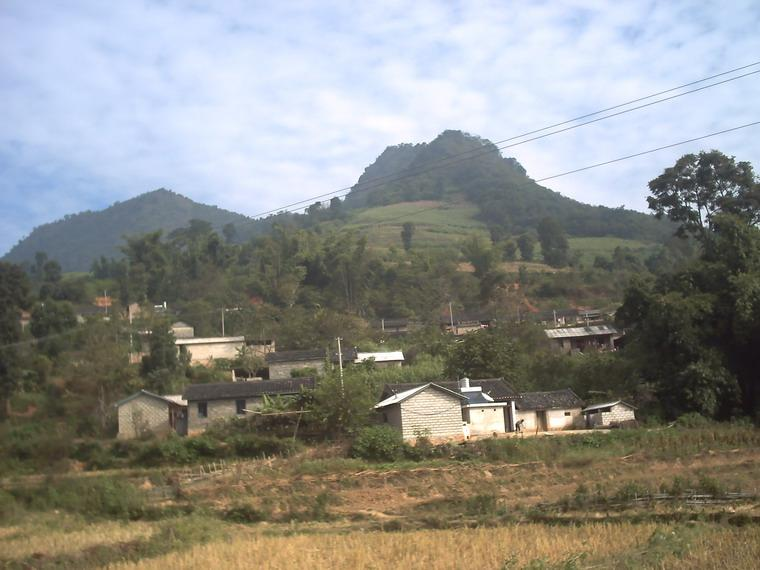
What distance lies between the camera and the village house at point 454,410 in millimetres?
31656

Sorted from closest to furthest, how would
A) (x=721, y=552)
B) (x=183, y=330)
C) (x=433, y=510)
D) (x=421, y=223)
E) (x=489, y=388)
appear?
(x=721, y=552)
(x=433, y=510)
(x=489, y=388)
(x=183, y=330)
(x=421, y=223)

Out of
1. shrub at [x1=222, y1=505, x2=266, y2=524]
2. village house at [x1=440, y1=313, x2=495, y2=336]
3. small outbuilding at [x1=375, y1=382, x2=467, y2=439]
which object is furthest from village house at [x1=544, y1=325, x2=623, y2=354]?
shrub at [x1=222, y1=505, x2=266, y2=524]

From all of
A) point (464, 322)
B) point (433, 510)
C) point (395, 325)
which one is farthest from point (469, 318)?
point (433, 510)

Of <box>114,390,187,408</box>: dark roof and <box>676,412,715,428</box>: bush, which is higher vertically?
<box>114,390,187,408</box>: dark roof

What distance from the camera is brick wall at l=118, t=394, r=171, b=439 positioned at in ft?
118

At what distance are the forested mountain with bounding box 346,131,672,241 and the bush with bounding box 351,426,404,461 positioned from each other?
227 ft

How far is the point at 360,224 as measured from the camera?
129m

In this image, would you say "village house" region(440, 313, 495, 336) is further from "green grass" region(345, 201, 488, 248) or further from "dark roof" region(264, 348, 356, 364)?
"green grass" region(345, 201, 488, 248)

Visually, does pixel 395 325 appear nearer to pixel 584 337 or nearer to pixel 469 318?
pixel 469 318

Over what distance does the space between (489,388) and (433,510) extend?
15.1 meters

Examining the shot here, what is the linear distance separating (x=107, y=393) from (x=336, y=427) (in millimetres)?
14632

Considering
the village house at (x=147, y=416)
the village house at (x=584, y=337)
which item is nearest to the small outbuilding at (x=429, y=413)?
the village house at (x=147, y=416)

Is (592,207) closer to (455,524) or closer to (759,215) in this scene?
(759,215)

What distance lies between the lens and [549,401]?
3531 cm
